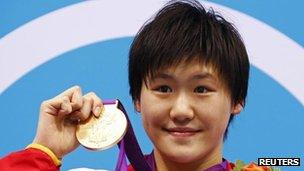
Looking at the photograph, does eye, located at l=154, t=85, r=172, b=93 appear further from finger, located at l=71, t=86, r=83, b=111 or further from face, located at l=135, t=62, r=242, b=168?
finger, located at l=71, t=86, r=83, b=111

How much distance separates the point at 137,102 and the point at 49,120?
0.58 ft

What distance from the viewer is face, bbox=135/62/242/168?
0.91m

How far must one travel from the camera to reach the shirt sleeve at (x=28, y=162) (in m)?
0.90

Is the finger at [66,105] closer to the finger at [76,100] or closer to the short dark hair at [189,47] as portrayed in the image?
the finger at [76,100]

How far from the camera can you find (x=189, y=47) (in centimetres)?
94

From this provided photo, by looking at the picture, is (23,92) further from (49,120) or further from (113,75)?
(49,120)

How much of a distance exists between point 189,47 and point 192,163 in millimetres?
213

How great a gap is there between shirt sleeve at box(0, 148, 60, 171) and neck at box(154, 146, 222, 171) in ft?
0.69

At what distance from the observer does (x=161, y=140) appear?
944 mm

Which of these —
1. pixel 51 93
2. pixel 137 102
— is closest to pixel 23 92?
pixel 51 93

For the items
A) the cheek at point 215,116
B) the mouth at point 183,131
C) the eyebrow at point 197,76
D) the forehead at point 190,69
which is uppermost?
the forehead at point 190,69

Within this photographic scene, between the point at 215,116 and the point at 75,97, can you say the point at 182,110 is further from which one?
the point at 75,97
